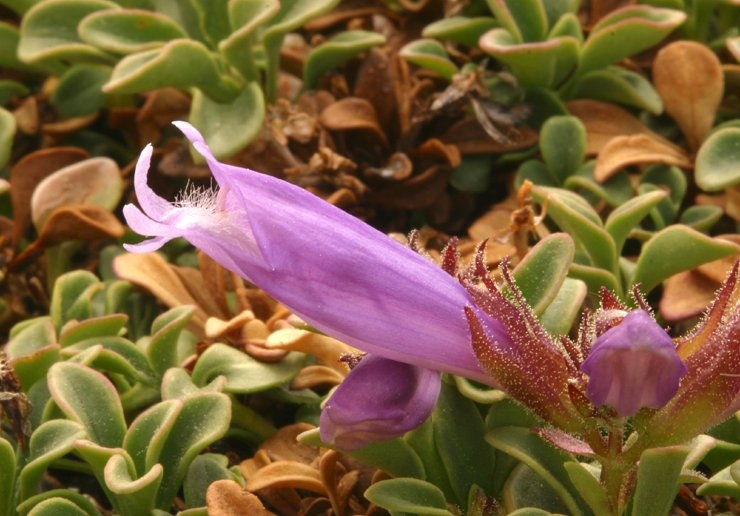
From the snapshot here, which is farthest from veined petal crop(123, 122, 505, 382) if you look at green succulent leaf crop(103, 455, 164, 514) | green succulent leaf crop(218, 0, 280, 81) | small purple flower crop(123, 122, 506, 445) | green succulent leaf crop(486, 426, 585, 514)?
green succulent leaf crop(218, 0, 280, 81)

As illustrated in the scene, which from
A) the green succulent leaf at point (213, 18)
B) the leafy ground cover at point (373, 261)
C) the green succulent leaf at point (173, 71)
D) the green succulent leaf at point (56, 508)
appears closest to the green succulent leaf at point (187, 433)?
the leafy ground cover at point (373, 261)

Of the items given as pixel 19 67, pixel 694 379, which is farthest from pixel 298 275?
pixel 19 67

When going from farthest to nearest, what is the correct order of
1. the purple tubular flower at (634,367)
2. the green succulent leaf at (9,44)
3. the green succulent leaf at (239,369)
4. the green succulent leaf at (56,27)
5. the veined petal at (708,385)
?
the green succulent leaf at (9,44) < the green succulent leaf at (56,27) < the green succulent leaf at (239,369) < the veined petal at (708,385) < the purple tubular flower at (634,367)

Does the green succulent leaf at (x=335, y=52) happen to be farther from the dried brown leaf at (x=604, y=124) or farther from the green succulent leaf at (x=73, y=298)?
the green succulent leaf at (x=73, y=298)

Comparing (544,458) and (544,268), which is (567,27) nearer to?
(544,268)

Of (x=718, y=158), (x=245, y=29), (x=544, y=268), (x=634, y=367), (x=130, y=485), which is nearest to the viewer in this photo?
(x=634, y=367)

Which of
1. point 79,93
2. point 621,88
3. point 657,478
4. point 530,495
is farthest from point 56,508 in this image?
point 621,88

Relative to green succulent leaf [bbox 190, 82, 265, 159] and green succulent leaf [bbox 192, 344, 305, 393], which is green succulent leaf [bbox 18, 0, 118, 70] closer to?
green succulent leaf [bbox 190, 82, 265, 159]
